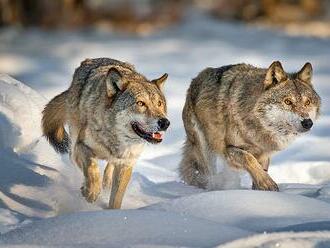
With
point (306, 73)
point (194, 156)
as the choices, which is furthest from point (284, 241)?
point (194, 156)

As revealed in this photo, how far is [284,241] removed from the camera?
15.7 feet

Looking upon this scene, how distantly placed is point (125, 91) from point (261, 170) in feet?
4.75

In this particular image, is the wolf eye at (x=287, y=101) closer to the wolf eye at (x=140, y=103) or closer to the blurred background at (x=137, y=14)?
the wolf eye at (x=140, y=103)

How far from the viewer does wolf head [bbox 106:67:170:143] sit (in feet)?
21.5

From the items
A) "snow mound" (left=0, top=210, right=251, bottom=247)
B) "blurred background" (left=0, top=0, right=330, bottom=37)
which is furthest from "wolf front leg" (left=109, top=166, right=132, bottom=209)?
"blurred background" (left=0, top=0, right=330, bottom=37)

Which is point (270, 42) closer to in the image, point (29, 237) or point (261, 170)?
point (261, 170)

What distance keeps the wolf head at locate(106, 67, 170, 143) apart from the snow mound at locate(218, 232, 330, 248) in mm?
1876

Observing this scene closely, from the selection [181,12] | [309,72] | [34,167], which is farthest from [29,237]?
[181,12]

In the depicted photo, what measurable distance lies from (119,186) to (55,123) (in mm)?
1327

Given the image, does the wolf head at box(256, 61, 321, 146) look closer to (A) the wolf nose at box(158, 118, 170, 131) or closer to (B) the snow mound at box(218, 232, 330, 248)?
(A) the wolf nose at box(158, 118, 170, 131)

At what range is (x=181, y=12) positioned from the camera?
32594mm

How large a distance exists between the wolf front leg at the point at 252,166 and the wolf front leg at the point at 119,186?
1030 millimetres

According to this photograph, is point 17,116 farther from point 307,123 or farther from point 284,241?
point 284,241

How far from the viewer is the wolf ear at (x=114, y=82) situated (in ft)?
22.2
